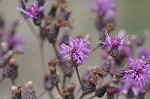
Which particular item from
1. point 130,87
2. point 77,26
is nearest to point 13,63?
point 130,87

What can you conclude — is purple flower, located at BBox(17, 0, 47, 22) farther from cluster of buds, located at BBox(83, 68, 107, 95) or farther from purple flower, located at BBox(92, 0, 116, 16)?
purple flower, located at BBox(92, 0, 116, 16)

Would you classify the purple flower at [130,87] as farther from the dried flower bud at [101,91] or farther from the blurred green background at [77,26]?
the blurred green background at [77,26]

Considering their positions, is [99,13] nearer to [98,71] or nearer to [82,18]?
[98,71]

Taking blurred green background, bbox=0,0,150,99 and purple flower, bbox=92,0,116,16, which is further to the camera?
blurred green background, bbox=0,0,150,99

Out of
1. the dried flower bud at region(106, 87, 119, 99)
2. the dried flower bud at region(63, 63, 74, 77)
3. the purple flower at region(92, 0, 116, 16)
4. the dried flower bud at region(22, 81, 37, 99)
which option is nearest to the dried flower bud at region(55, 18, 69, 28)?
the dried flower bud at region(63, 63, 74, 77)

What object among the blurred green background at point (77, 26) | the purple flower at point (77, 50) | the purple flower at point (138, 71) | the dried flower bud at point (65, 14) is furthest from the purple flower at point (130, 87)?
the blurred green background at point (77, 26)

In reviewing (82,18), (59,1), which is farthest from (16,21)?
(82,18)
